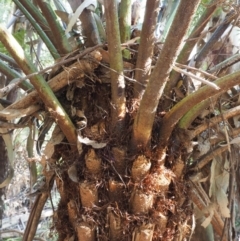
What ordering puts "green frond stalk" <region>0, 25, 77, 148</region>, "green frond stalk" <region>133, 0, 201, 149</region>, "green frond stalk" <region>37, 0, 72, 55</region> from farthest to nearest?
"green frond stalk" <region>37, 0, 72, 55</region>, "green frond stalk" <region>0, 25, 77, 148</region>, "green frond stalk" <region>133, 0, 201, 149</region>

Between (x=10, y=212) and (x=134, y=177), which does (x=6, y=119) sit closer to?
(x=134, y=177)

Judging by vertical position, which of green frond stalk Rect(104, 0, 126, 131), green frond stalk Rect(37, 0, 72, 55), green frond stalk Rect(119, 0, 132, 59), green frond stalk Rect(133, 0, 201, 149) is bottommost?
green frond stalk Rect(133, 0, 201, 149)

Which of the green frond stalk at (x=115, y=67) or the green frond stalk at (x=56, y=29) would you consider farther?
the green frond stalk at (x=56, y=29)

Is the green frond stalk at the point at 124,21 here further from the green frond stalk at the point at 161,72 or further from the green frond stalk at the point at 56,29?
the green frond stalk at the point at 161,72

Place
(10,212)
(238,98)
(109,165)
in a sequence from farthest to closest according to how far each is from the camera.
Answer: (10,212), (238,98), (109,165)

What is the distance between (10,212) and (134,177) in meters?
2.29

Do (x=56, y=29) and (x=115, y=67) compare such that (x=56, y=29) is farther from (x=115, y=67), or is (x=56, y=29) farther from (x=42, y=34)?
(x=115, y=67)

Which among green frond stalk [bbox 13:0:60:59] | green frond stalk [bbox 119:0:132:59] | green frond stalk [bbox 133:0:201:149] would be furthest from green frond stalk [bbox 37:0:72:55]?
green frond stalk [bbox 133:0:201:149]

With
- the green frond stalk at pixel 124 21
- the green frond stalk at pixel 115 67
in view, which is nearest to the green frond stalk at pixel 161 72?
the green frond stalk at pixel 115 67

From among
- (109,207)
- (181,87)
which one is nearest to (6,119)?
(109,207)

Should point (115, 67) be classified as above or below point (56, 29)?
below

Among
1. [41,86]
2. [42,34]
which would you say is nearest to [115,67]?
[41,86]

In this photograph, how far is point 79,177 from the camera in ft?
2.70

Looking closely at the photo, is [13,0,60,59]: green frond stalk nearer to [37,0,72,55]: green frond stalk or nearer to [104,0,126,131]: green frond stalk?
[37,0,72,55]: green frond stalk
